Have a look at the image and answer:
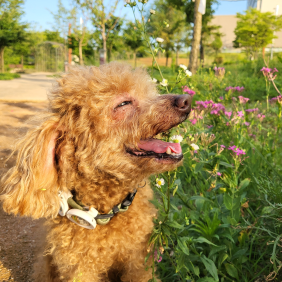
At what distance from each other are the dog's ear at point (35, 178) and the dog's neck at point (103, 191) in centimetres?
17

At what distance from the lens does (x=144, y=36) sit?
1.88 m

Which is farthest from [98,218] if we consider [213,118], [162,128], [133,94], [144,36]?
[213,118]

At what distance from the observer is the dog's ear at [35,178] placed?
62.0 inches

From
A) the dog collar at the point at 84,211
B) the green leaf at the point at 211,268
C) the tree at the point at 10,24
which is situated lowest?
the green leaf at the point at 211,268

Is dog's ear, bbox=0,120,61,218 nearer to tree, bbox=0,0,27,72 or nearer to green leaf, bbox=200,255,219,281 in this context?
green leaf, bbox=200,255,219,281

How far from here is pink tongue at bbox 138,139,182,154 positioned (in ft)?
5.49

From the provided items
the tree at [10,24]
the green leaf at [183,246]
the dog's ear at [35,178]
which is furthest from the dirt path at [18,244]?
the tree at [10,24]

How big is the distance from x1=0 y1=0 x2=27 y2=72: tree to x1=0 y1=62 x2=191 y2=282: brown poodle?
81.3 feet

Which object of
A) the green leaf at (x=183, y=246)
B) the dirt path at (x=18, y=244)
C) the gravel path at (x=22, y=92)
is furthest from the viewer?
the gravel path at (x=22, y=92)

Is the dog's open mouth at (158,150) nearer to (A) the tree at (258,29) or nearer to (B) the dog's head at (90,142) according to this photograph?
(B) the dog's head at (90,142)

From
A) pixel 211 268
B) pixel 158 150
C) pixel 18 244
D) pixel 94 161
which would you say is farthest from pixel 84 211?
pixel 18 244

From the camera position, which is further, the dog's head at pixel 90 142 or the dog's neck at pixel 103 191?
the dog's neck at pixel 103 191

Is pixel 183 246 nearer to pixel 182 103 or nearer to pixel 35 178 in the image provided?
pixel 182 103

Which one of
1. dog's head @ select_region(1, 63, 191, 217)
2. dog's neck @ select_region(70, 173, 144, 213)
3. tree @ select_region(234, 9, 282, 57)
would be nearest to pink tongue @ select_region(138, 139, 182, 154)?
dog's head @ select_region(1, 63, 191, 217)
